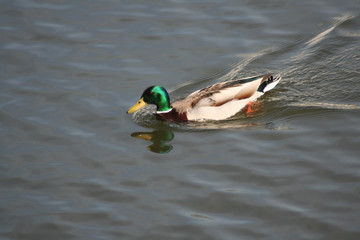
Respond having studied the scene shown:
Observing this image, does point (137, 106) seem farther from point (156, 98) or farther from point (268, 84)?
point (268, 84)

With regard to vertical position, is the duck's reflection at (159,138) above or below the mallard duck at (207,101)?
below

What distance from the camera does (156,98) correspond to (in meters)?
10.3

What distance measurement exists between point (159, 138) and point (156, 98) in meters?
0.92

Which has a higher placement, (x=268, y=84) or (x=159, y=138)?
(x=268, y=84)

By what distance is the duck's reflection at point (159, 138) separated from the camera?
9.26 metres

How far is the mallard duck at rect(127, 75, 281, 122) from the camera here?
1023 cm

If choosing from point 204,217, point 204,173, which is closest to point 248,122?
point 204,173

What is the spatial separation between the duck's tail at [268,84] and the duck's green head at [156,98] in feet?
6.30

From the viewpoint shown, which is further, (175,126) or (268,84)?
(268,84)

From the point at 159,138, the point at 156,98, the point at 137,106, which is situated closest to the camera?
the point at 159,138

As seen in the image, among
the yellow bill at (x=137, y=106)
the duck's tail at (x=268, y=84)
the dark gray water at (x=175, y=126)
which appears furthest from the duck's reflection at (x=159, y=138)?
the duck's tail at (x=268, y=84)

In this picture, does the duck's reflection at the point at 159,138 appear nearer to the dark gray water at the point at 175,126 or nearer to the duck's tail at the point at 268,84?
the dark gray water at the point at 175,126

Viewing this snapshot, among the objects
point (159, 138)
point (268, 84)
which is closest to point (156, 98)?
point (159, 138)

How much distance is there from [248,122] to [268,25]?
12.7ft
